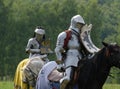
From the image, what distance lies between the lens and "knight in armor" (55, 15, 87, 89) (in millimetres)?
16859

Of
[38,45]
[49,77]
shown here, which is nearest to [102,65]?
[49,77]

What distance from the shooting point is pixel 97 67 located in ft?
53.7

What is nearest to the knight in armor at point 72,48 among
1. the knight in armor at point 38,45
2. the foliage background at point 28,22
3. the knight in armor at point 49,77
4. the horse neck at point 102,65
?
the horse neck at point 102,65

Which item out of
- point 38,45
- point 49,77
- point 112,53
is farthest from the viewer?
point 38,45

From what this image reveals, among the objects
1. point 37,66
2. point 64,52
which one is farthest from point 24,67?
point 64,52

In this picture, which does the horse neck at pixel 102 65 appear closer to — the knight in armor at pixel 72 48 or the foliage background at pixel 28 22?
the knight in armor at pixel 72 48

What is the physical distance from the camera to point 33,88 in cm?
2112

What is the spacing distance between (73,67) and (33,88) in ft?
14.6

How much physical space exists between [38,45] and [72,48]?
4.57m

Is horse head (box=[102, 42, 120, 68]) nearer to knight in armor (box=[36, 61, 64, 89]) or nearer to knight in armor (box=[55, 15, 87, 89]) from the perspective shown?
knight in armor (box=[55, 15, 87, 89])

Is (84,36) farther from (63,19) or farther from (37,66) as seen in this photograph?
(63,19)

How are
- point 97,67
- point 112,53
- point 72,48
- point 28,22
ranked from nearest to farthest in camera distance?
point 112,53 < point 97,67 < point 72,48 < point 28,22

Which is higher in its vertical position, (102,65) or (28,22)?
(102,65)

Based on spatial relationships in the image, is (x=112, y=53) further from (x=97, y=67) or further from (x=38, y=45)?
(x=38, y=45)
